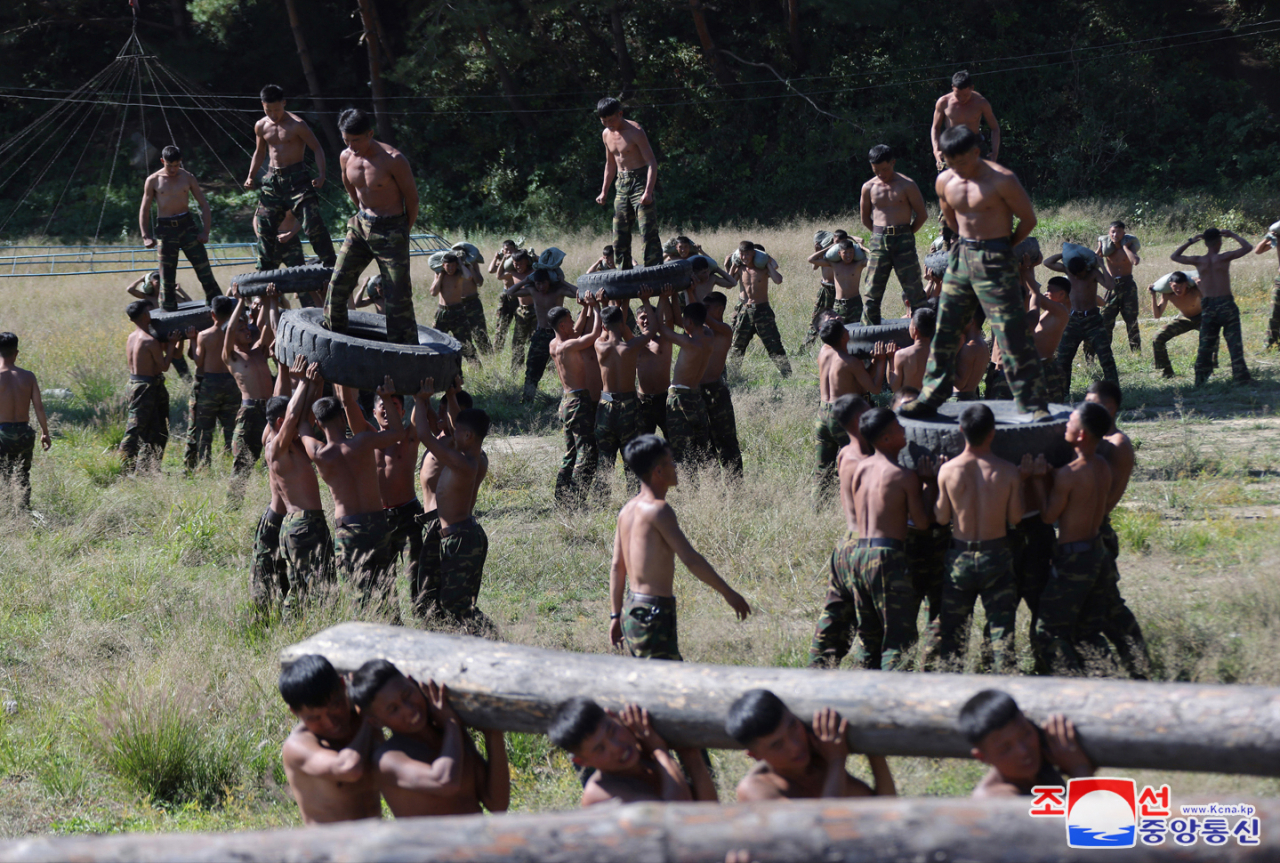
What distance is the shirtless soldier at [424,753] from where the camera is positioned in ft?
15.5

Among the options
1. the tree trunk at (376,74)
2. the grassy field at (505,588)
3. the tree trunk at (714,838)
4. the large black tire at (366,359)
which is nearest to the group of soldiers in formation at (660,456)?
the large black tire at (366,359)

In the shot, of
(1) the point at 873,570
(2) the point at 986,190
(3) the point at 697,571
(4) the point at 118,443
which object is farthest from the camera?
(4) the point at 118,443

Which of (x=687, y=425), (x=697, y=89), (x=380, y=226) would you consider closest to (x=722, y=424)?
(x=687, y=425)

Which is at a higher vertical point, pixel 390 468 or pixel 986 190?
pixel 986 190

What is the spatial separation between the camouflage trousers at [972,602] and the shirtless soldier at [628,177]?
748 cm

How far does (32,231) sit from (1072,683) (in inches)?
1468

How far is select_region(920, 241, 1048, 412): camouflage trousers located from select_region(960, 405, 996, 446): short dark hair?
996 mm

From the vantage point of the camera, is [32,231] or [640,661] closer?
[640,661]

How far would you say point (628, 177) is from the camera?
523 inches

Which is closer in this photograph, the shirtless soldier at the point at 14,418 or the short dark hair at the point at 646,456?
the short dark hair at the point at 646,456

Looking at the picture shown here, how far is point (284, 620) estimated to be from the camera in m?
8.05

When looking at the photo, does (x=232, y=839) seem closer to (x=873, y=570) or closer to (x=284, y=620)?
(x=873, y=570)

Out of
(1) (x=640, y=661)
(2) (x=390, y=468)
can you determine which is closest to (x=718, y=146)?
(2) (x=390, y=468)

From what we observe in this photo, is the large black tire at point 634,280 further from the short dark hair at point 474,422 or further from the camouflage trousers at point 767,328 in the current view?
the camouflage trousers at point 767,328
